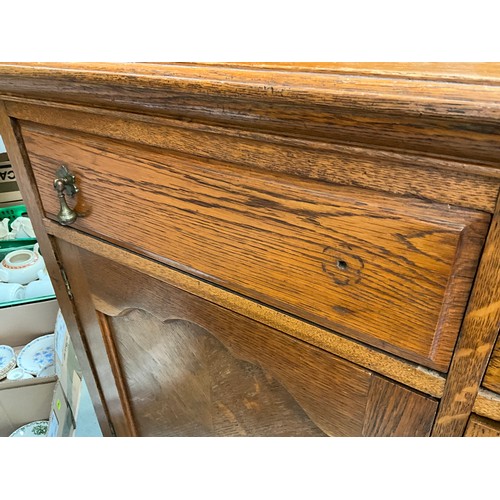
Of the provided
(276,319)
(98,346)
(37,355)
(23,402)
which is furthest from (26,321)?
(276,319)

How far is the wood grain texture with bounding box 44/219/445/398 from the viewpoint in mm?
331

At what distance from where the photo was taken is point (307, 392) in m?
0.42

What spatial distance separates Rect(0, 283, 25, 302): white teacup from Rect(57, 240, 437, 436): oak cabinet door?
56 centimetres

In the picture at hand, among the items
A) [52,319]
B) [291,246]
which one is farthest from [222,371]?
[52,319]

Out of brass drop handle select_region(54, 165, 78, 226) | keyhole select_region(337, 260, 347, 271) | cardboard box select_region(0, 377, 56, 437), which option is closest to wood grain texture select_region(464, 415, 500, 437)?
keyhole select_region(337, 260, 347, 271)

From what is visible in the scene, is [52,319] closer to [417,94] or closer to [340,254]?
[340,254]

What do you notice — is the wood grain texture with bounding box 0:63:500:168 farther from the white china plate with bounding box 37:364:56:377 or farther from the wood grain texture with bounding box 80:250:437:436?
the white china plate with bounding box 37:364:56:377

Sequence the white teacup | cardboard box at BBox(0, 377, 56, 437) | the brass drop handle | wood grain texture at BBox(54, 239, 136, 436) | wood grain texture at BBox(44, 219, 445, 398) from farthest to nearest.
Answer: the white teacup → cardboard box at BBox(0, 377, 56, 437) → wood grain texture at BBox(54, 239, 136, 436) → the brass drop handle → wood grain texture at BBox(44, 219, 445, 398)

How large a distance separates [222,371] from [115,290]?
0.53 feet

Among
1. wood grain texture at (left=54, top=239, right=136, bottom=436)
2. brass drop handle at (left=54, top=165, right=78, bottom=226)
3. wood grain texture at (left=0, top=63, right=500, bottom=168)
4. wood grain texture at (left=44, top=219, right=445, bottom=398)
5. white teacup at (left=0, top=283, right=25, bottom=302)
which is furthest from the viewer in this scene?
white teacup at (left=0, top=283, right=25, bottom=302)

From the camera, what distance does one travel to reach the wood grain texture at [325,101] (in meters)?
0.22

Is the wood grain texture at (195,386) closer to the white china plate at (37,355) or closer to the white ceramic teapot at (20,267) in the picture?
the white china plate at (37,355)

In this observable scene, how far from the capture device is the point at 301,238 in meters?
0.33

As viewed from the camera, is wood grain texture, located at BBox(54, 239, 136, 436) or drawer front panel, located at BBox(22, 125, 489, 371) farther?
wood grain texture, located at BBox(54, 239, 136, 436)
